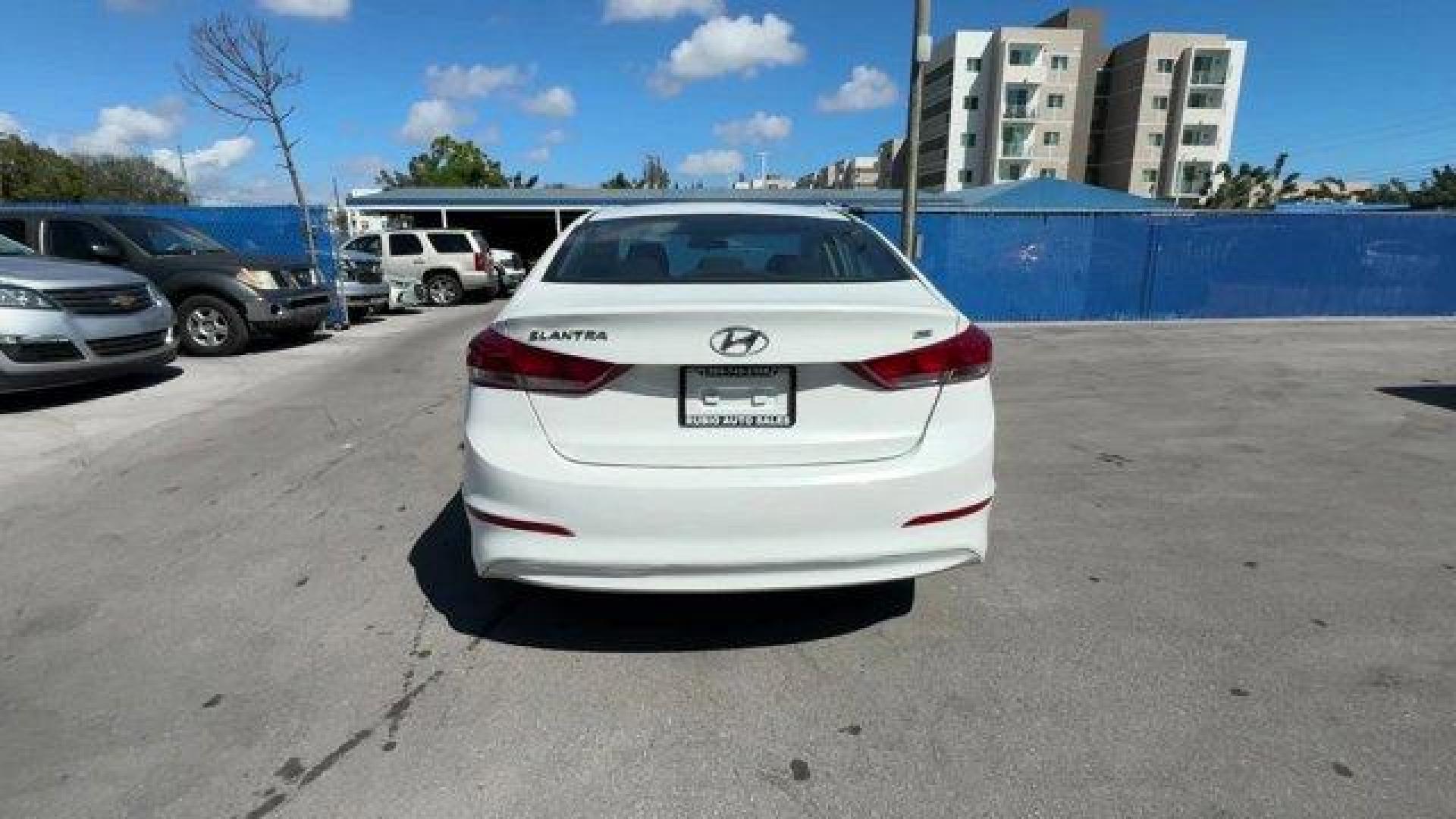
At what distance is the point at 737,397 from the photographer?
98.4 inches

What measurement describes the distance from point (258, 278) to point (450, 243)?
1063 cm

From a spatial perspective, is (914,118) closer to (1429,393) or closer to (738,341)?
(1429,393)

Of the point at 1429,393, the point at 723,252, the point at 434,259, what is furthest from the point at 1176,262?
the point at 434,259

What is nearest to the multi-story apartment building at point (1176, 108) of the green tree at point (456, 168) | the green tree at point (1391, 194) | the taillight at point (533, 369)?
the green tree at point (1391, 194)

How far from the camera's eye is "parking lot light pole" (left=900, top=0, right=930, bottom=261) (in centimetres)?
998

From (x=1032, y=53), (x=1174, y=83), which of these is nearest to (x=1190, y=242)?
(x=1032, y=53)

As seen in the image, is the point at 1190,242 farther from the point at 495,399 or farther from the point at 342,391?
the point at 495,399

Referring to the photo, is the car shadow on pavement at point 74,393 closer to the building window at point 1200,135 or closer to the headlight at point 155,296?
the headlight at point 155,296

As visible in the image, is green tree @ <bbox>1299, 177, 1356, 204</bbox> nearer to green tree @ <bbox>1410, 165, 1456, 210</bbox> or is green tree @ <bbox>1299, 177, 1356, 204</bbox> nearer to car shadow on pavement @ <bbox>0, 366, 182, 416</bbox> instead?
green tree @ <bbox>1410, 165, 1456, 210</bbox>

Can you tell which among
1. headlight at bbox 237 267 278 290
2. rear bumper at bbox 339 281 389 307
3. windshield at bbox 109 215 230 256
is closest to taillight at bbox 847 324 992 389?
headlight at bbox 237 267 278 290

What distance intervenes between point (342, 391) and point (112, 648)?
5.43 meters

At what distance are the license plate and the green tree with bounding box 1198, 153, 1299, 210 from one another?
70.9 metres

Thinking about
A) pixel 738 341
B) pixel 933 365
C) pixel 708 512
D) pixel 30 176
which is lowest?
pixel 708 512

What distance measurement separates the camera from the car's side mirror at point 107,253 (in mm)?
8969
